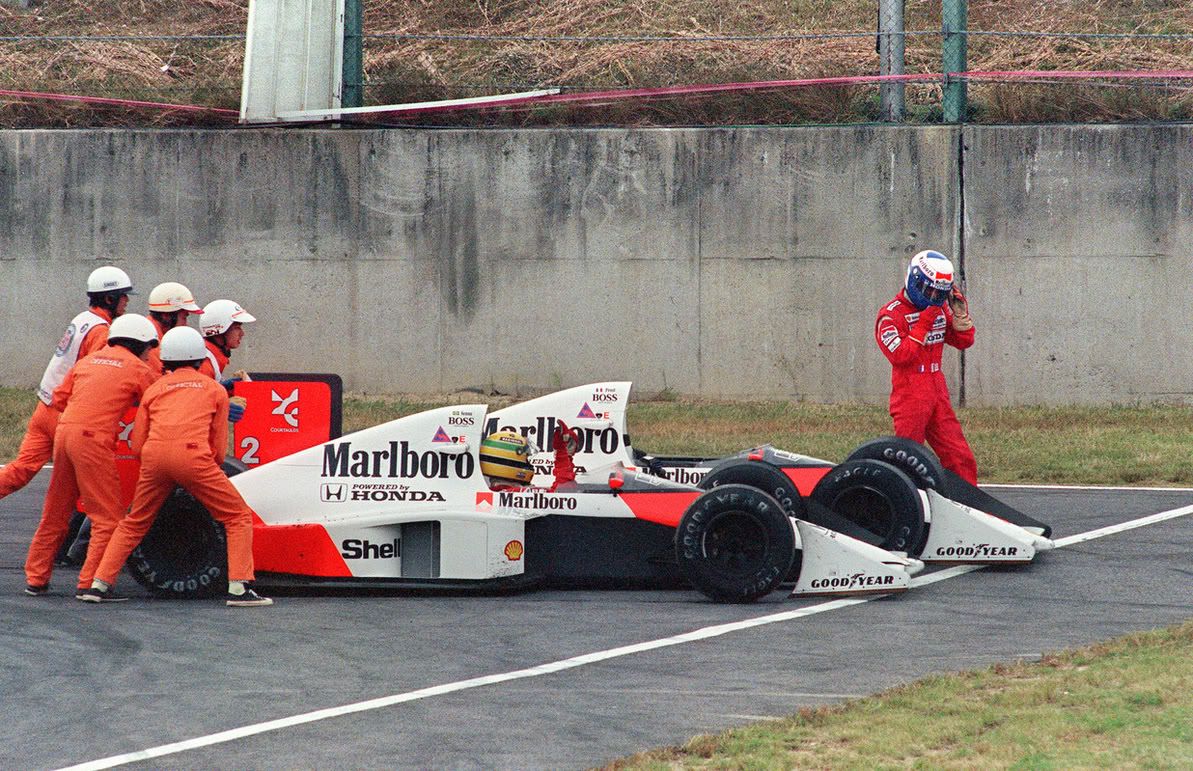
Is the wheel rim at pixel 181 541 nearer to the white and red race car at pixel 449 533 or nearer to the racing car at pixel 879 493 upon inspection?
the white and red race car at pixel 449 533

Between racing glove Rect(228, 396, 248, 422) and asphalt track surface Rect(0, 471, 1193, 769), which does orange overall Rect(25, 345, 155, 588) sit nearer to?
asphalt track surface Rect(0, 471, 1193, 769)

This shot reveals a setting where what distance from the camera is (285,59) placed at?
62.0 ft

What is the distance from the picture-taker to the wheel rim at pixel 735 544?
352 inches

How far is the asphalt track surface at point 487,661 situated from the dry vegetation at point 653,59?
9.93 m

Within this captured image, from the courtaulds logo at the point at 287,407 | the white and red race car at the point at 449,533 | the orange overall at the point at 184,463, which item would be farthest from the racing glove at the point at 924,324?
the orange overall at the point at 184,463

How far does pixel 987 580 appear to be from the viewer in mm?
9664

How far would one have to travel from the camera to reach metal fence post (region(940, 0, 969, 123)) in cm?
1836

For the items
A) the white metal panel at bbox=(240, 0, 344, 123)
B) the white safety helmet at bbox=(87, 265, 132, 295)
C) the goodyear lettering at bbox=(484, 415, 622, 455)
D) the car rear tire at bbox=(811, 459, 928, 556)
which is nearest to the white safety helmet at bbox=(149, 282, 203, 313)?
the white safety helmet at bbox=(87, 265, 132, 295)

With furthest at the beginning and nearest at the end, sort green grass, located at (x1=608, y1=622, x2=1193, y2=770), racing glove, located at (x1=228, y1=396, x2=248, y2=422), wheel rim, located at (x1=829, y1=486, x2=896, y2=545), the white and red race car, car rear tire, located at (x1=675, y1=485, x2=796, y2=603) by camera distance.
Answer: racing glove, located at (x1=228, y1=396, x2=248, y2=422) < wheel rim, located at (x1=829, y1=486, x2=896, y2=545) < the white and red race car < car rear tire, located at (x1=675, y1=485, x2=796, y2=603) < green grass, located at (x1=608, y1=622, x2=1193, y2=770)

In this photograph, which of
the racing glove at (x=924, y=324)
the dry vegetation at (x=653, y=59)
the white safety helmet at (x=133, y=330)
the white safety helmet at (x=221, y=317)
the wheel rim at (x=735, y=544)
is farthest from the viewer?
the dry vegetation at (x=653, y=59)

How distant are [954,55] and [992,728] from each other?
1342 cm

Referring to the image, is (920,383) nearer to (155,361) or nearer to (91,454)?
(155,361)

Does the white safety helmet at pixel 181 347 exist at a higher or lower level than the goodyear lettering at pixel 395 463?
higher

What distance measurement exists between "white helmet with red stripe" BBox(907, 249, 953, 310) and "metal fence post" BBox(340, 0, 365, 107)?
32.2 feet
